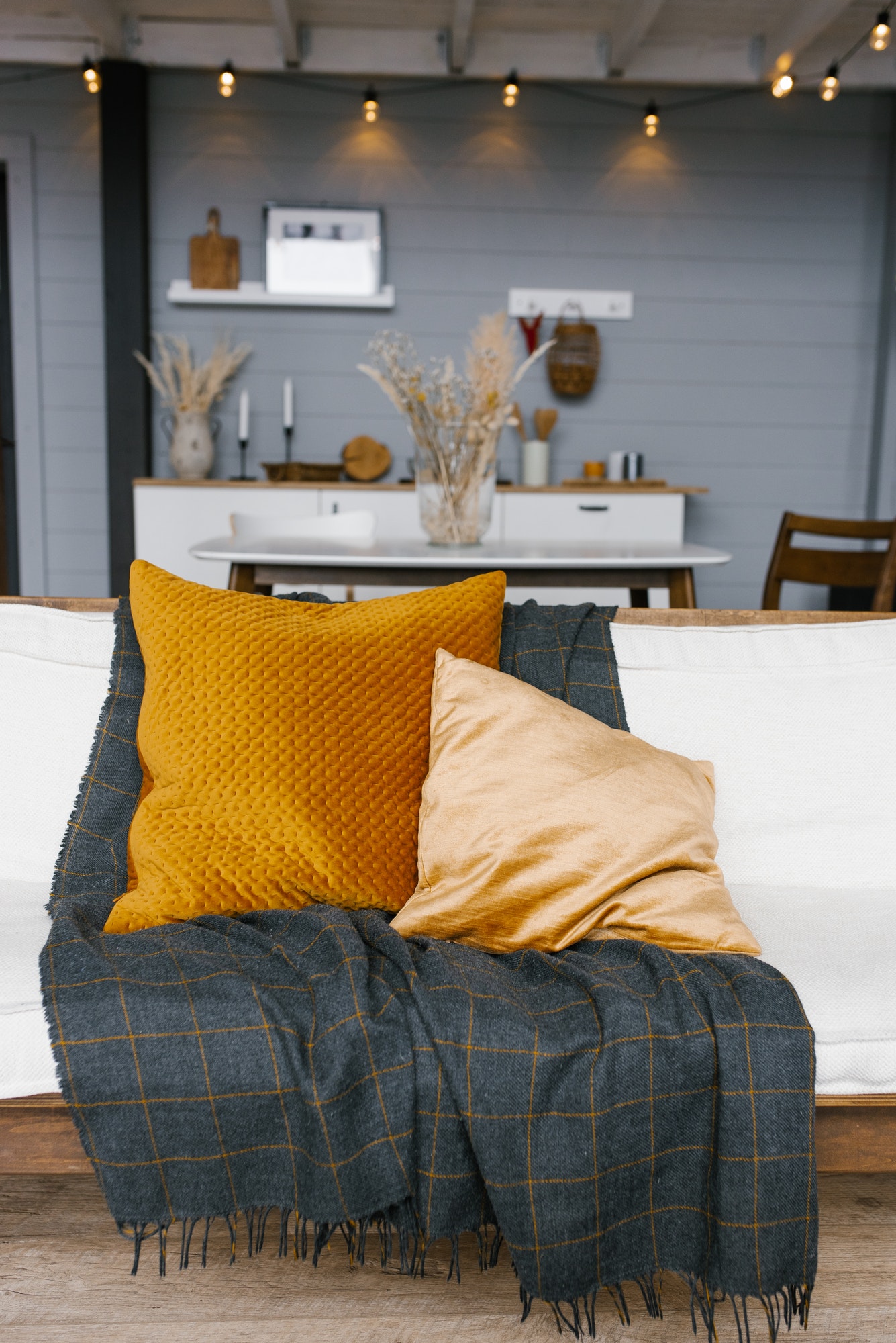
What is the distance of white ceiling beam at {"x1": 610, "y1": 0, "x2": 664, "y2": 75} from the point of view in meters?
3.78

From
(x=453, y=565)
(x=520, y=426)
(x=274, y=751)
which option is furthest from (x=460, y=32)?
(x=274, y=751)

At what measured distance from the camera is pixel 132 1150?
1.02 meters

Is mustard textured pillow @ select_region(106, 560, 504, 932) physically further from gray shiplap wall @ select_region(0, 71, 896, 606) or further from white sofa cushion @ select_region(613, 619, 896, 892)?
gray shiplap wall @ select_region(0, 71, 896, 606)

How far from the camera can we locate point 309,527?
10.3 ft

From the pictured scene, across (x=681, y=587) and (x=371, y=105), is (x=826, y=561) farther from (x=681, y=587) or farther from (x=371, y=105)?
(x=371, y=105)

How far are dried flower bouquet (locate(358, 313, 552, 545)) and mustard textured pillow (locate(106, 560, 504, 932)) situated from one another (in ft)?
3.91

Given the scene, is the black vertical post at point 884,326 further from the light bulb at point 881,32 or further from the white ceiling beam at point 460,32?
the white ceiling beam at point 460,32

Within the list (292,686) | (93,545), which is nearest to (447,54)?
(93,545)

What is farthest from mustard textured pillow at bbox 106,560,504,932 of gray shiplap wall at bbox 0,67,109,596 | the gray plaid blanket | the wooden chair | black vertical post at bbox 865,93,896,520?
black vertical post at bbox 865,93,896,520

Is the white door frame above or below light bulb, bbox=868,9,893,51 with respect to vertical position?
below

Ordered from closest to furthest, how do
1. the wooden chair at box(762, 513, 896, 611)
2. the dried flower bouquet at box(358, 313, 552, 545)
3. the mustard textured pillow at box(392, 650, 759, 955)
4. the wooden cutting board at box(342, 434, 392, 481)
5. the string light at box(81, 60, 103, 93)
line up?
1. the mustard textured pillow at box(392, 650, 759, 955)
2. the dried flower bouquet at box(358, 313, 552, 545)
3. the wooden chair at box(762, 513, 896, 611)
4. the string light at box(81, 60, 103, 93)
5. the wooden cutting board at box(342, 434, 392, 481)

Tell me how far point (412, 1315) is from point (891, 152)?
4949 mm

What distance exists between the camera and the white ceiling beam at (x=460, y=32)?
382cm

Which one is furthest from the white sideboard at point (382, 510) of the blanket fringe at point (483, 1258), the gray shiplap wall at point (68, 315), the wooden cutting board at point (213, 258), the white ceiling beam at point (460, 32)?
the blanket fringe at point (483, 1258)
